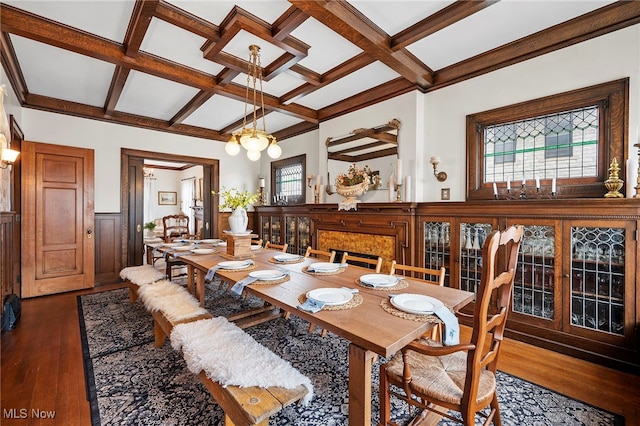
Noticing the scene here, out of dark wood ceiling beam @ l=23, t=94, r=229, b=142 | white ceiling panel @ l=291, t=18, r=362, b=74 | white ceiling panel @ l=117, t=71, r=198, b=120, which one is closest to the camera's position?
white ceiling panel @ l=291, t=18, r=362, b=74

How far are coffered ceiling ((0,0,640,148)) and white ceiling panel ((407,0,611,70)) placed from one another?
0.01 metres

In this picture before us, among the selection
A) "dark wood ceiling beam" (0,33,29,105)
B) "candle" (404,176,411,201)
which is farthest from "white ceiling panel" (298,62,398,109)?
"dark wood ceiling beam" (0,33,29,105)

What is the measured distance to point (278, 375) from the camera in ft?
4.35

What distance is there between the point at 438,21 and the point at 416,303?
2295mm

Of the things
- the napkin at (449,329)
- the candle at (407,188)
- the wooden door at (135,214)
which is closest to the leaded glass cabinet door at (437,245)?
the candle at (407,188)

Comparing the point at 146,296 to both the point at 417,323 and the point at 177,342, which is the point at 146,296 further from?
the point at 417,323

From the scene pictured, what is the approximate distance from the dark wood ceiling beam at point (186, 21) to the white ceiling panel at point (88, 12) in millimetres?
253

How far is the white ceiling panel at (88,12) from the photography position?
7.22 feet

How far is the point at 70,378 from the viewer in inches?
79.6

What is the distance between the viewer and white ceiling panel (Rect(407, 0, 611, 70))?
2.21 metres

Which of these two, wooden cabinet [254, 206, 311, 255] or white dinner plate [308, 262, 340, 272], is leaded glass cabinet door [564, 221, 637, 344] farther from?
wooden cabinet [254, 206, 311, 255]

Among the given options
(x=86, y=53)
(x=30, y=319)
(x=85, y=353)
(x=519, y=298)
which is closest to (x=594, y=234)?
(x=519, y=298)

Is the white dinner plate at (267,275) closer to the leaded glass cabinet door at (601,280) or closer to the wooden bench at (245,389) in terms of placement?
the wooden bench at (245,389)

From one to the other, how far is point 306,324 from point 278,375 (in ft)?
5.37
